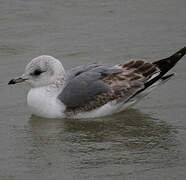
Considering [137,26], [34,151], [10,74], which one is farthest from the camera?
[137,26]

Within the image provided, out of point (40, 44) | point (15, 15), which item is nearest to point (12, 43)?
point (40, 44)

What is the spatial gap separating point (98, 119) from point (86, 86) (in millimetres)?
431

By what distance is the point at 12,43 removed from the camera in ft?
34.8

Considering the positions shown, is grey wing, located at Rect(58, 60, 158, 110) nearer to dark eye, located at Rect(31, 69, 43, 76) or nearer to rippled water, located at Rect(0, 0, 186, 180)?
rippled water, located at Rect(0, 0, 186, 180)

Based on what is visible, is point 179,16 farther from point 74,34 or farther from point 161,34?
point 74,34

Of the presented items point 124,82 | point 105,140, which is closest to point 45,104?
point 124,82

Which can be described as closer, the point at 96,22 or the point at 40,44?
the point at 40,44

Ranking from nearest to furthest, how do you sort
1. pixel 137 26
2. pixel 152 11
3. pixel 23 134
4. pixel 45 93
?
pixel 23 134 < pixel 45 93 < pixel 137 26 < pixel 152 11

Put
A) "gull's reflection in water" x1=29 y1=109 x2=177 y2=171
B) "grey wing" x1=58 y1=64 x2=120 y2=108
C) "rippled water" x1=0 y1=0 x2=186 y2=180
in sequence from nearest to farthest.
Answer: "rippled water" x1=0 y1=0 x2=186 y2=180
"gull's reflection in water" x1=29 y1=109 x2=177 y2=171
"grey wing" x1=58 y1=64 x2=120 y2=108

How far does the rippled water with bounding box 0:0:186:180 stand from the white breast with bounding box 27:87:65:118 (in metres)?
0.10

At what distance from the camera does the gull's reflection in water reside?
21.3 ft

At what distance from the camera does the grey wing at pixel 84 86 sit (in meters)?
8.09

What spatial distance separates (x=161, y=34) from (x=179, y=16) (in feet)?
3.28

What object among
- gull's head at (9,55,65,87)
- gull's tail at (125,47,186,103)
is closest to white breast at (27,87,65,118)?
gull's head at (9,55,65,87)
